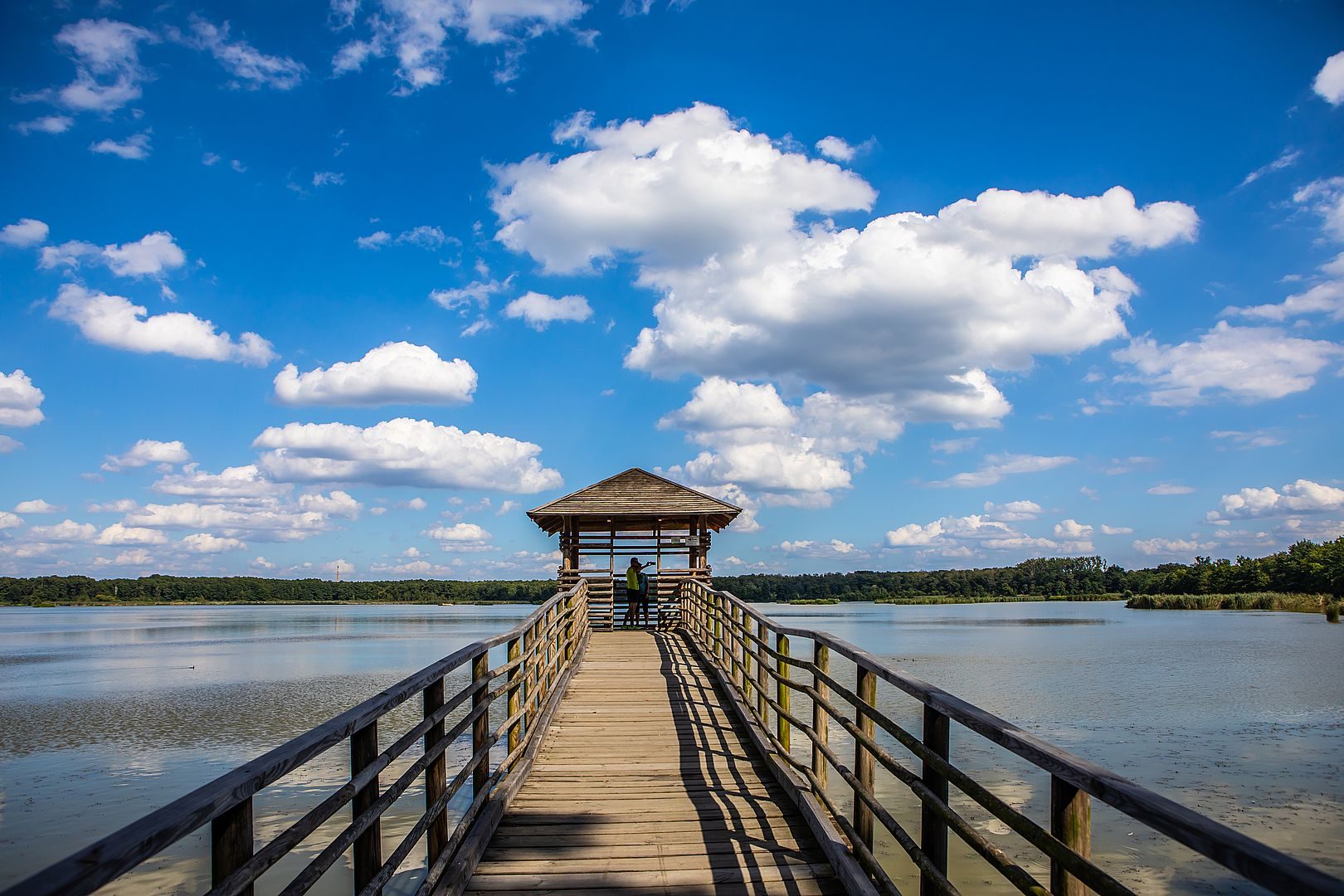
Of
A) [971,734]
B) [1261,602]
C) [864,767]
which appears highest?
[864,767]

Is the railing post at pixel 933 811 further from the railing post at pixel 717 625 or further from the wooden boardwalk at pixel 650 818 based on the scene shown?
the railing post at pixel 717 625

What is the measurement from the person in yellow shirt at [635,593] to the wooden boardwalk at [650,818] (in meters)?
9.42

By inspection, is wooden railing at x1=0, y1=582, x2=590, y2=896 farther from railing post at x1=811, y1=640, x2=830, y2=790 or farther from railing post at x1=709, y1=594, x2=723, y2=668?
railing post at x1=709, y1=594, x2=723, y2=668

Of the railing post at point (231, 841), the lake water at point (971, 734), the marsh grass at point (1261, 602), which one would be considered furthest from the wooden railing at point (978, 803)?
the marsh grass at point (1261, 602)

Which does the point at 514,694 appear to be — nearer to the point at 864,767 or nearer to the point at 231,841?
the point at 864,767

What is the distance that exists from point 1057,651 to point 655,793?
27.0 m

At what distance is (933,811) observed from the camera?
354 cm

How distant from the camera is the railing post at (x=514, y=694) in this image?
22.1 feet

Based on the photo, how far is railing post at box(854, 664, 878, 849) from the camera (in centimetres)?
452

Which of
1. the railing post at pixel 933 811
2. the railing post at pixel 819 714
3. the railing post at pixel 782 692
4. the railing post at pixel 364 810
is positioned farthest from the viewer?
the railing post at pixel 782 692

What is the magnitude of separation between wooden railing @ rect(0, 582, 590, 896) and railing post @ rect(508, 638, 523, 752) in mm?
22

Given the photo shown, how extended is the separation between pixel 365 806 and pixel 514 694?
12.1ft

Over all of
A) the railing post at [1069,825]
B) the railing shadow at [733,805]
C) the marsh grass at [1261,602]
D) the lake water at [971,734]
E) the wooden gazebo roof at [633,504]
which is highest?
the wooden gazebo roof at [633,504]

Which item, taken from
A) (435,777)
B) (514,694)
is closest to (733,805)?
(435,777)
